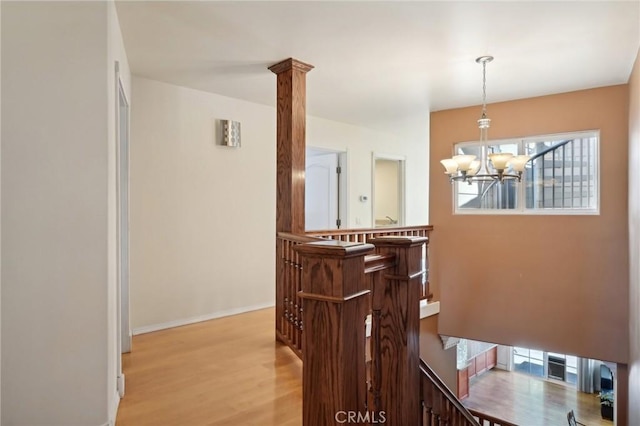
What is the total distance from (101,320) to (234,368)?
1.19 meters

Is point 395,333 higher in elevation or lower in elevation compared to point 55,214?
lower

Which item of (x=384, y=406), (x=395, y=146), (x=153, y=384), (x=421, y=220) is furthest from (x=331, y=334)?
(x=421, y=220)

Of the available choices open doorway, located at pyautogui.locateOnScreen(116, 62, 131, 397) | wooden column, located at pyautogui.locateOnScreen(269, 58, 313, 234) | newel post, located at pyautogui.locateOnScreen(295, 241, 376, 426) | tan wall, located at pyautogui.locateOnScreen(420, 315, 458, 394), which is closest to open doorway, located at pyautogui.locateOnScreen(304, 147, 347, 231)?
tan wall, located at pyautogui.locateOnScreen(420, 315, 458, 394)

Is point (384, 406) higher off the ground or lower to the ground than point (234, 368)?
higher

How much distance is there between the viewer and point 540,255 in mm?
4297

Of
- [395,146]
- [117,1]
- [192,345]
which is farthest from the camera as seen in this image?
[395,146]

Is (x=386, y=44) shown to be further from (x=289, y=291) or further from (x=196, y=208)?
(x=196, y=208)

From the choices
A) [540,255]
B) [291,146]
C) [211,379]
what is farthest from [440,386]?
[540,255]

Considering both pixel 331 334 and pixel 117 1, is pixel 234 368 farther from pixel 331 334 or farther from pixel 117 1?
pixel 117 1

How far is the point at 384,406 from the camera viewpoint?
150 centimetres

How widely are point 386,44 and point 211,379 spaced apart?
104 inches

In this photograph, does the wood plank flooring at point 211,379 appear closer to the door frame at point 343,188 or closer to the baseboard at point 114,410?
the baseboard at point 114,410

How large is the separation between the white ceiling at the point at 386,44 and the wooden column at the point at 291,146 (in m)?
0.15

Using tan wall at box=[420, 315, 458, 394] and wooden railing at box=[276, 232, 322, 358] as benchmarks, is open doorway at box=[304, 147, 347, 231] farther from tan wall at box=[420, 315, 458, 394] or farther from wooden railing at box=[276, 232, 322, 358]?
wooden railing at box=[276, 232, 322, 358]
